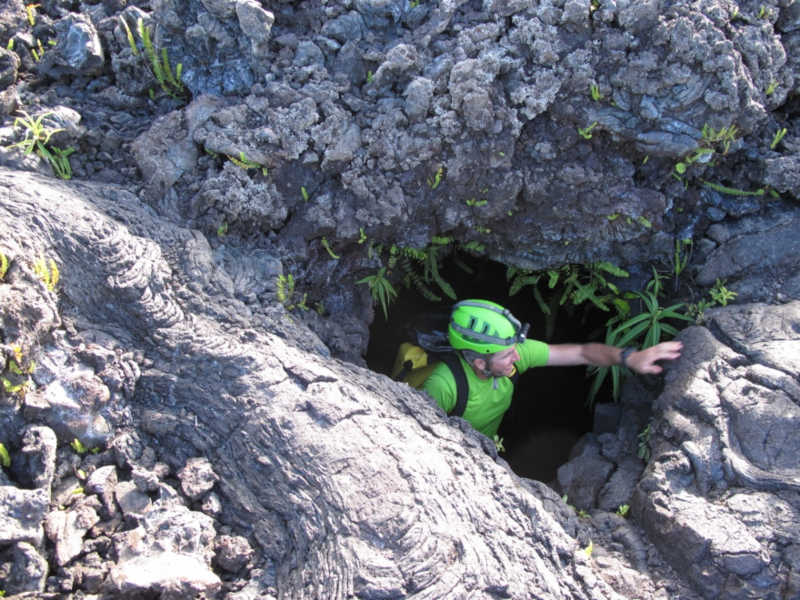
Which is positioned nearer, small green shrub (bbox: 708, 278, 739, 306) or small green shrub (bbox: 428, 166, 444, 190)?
small green shrub (bbox: 428, 166, 444, 190)

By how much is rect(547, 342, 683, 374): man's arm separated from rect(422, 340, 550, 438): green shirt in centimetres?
12

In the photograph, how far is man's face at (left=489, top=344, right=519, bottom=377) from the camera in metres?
4.11

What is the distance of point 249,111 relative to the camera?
3834 millimetres

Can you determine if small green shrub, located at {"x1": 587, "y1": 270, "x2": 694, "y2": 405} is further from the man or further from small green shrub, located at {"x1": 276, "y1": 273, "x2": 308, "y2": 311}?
small green shrub, located at {"x1": 276, "y1": 273, "x2": 308, "y2": 311}

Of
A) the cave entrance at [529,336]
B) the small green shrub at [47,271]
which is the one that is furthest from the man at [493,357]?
the small green shrub at [47,271]

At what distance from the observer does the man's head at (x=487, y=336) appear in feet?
13.2

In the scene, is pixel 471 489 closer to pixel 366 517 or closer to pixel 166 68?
pixel 366 517

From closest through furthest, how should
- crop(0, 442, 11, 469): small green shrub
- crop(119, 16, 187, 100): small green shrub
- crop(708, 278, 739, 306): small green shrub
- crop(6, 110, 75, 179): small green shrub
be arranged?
crop(0, 442, 11, 469): small green shrub → crop(6, 110, 75, 179): small green shrub → crop(119, 16, 187, 100): small green shrub → crop(708, 278, 739, 306): small green shrub

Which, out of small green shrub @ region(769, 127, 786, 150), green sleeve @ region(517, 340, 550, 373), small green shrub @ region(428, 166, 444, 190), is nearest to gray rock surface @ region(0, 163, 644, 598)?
green sleeve @ region(517, 340, 550, 373)

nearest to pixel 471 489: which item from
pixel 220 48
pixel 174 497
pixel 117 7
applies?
pixel 174 497

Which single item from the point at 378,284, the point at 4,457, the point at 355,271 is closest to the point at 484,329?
the point at 378,284

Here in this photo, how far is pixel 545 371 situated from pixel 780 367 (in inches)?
89.2

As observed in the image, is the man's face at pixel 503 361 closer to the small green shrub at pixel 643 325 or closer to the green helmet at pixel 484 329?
the green helmet at pixel 484 329

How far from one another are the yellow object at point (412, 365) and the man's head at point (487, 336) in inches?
15.2
